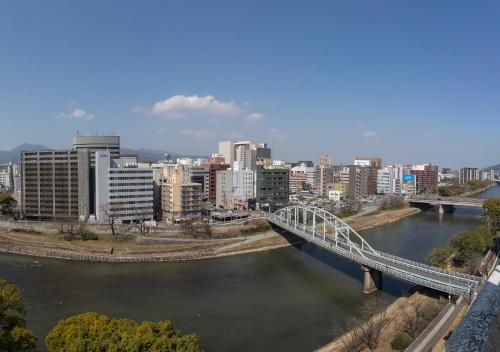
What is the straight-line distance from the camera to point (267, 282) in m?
19.4

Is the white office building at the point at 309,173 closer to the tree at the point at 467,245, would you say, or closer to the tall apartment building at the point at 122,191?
the tall apartment building at the point at 122,191

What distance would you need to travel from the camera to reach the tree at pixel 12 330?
7.14m

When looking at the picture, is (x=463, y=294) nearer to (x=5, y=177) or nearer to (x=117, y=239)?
(x=117, y=239)

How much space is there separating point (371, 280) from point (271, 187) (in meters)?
22.1

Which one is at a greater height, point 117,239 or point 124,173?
point 124,173

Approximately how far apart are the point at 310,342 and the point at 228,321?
10.3 feet

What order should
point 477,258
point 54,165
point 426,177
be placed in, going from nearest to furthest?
point 477,258 → point 54,165 → point 426,177

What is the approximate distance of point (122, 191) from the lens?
30.8 metres

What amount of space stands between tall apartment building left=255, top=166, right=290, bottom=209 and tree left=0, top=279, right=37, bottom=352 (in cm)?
3094

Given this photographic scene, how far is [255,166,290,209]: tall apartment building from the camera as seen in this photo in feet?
126

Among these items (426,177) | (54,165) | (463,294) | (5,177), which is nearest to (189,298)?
(463,294)

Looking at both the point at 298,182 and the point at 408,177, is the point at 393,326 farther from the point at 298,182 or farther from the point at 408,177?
the point at 408,177

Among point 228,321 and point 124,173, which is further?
point 124,173

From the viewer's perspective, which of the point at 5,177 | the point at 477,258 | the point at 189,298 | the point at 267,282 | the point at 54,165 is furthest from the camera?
the point at 5,177
